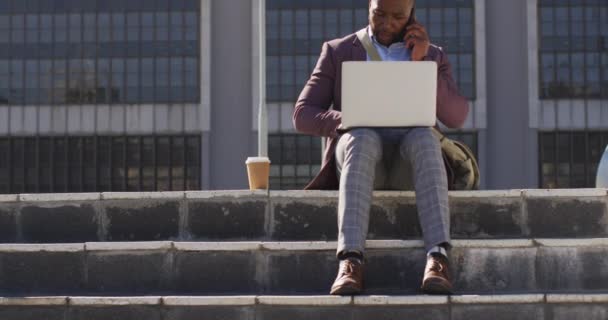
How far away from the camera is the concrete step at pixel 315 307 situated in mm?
5078

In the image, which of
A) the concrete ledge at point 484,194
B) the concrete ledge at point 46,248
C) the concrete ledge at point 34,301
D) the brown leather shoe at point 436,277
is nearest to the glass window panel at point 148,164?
the concrete ledge at point 46,248

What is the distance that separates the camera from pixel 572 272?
5637 millimetres

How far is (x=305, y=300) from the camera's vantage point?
5137mm

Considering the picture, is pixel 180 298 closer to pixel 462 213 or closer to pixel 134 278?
pixel 134 278

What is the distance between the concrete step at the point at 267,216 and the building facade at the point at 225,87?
27565 millimetres

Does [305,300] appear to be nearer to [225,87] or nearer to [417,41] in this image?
[417,41]

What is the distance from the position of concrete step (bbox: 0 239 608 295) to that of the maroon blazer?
31.4 inches

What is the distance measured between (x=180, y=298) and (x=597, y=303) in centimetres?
227

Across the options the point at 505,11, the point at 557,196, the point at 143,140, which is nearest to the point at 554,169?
the point at 505,11

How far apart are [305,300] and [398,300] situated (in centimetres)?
50

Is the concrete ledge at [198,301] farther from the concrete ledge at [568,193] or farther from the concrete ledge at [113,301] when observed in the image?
the concrete ledge at [568,193]

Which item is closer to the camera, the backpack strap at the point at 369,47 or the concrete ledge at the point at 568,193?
the concrete ledge at the point at 568,193

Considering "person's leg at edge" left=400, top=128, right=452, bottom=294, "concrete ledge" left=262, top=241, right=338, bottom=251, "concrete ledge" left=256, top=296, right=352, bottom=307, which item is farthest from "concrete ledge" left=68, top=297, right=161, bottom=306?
"person's leg at edge" left=400, top=128, right=452, bottom=294

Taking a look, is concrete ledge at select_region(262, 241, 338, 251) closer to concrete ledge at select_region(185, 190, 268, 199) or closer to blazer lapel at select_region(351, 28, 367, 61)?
concrete ledge at select_region(185, 190, 268, 199)
